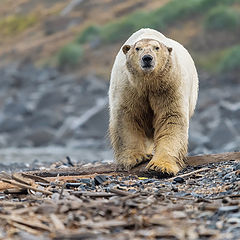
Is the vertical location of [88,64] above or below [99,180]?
above

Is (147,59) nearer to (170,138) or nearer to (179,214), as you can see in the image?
(170,138)

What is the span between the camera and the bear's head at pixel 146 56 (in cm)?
745

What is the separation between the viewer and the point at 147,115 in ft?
26.5

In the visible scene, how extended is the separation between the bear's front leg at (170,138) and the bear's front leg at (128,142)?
220 millimetres

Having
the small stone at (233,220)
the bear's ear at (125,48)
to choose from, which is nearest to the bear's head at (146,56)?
the bear's ear at (125,48)

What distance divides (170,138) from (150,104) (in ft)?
1.64

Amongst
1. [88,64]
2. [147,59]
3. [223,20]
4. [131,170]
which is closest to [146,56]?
[147,59]

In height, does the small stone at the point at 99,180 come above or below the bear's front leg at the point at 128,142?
below

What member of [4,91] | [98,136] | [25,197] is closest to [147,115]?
[25,197]

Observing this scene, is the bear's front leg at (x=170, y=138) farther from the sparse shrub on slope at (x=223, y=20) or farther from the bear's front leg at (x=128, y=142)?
the sparse shrub on slope at (x=223, y=20)

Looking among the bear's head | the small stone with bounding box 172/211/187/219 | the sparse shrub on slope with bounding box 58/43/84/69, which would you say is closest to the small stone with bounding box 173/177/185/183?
the bear's head

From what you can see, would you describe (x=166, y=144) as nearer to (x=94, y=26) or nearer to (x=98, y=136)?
(x=98, y=136)

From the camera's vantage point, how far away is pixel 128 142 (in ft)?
26.4

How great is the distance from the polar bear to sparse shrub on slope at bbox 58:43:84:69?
28562 millimetres
